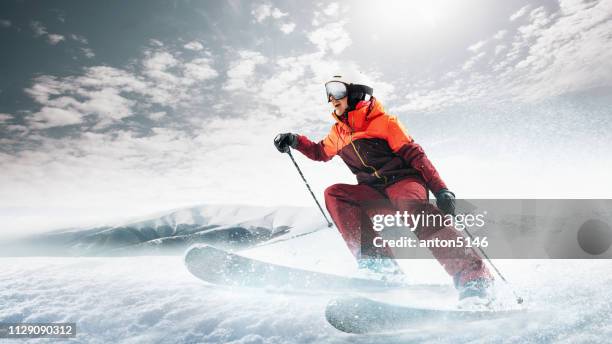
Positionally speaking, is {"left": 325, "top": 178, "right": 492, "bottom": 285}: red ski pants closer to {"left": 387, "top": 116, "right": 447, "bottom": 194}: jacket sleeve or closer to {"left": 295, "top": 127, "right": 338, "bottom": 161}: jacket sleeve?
{"left": 387, "top": 116, "right": 447, "bottom": 194}: jacket sleeve

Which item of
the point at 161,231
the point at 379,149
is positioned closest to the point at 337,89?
the point at 379,149

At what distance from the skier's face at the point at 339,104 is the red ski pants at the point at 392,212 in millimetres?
1066

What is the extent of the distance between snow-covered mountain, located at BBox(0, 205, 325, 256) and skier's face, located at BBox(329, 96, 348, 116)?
7391 centimetres

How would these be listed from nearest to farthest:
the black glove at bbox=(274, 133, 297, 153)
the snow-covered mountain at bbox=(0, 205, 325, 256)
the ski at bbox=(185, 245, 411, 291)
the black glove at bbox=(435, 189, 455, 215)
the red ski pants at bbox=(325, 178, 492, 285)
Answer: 1. the red ski pants at bbox=(325, 178, 492, 285)
2. the black glove at bbox=(435, 189, 455, 215)
3. the ski at bbox=(185, 245, 411, 291)
4. the black glove at bbox=(274, 133, 297, 153)
5. the snow-covered mountain at bbox=(0, 205, 325, 256)

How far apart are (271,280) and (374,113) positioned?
8.74 ft

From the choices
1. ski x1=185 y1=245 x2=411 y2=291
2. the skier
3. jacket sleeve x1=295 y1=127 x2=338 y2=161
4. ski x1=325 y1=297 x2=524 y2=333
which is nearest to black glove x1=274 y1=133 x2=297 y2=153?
jacket sleeve x1=295 y1=127 x2=338 y2=161

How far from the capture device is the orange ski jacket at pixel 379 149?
3.81 m

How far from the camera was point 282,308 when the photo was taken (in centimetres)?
306

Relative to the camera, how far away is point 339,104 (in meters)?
4.26

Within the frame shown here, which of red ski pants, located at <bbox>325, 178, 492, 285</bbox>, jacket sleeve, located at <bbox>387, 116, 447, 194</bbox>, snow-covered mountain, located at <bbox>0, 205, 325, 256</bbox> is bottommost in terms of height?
snow-covered mountain, located at <bbox>0, 205, 325, 256</bbox>

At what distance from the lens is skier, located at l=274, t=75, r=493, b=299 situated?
3.69 metres

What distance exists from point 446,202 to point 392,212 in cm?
81

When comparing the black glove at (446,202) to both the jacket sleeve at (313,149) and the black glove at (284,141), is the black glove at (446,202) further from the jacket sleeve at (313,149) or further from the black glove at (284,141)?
the black glove at (284,141)

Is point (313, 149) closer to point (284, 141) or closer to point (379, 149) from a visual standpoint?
point (284, 141)
